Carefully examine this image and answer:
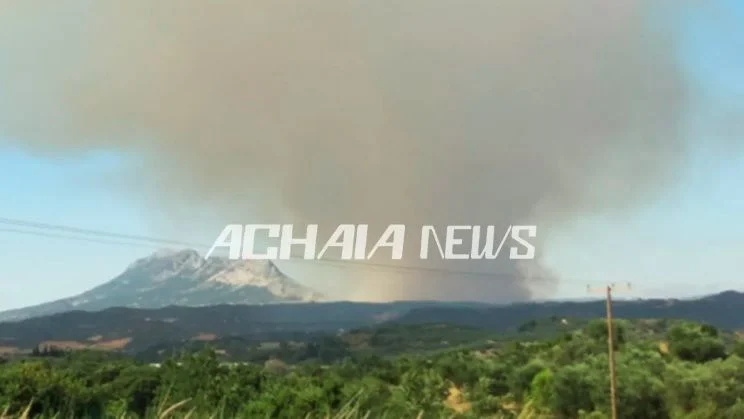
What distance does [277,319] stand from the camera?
131 m

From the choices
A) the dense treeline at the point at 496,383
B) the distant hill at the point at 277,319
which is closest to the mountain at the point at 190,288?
the distant hill at the point at 277,319

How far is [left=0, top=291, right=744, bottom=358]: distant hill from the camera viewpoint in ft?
319

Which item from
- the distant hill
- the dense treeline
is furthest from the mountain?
the dense treeline

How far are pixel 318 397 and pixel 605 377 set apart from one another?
51.8 ft

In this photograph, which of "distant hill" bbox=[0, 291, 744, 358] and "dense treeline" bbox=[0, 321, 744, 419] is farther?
"distant hill" bbox=[0, 291, 744, 358]

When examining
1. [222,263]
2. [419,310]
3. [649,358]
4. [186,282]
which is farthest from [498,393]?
[222,263]

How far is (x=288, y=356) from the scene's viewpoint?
83.1 metres

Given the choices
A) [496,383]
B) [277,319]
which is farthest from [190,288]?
[496,383]

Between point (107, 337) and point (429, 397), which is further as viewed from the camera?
point (107, 337)

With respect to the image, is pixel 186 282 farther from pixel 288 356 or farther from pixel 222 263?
pixel 288 356

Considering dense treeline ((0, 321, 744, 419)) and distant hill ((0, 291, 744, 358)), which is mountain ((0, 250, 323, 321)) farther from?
dense treeline ((0, 321, 744, 419))

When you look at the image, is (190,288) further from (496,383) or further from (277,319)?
(496,383)

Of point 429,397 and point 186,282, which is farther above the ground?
point 186,282

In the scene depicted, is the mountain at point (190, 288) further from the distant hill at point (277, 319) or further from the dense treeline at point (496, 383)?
the dense treeline at point (496, 383)
